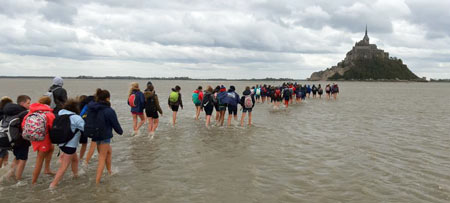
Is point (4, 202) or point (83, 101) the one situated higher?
point (83, 101)

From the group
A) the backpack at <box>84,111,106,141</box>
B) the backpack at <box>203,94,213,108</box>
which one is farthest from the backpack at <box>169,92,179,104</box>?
the backpack at <box>84,111,106,141</box>

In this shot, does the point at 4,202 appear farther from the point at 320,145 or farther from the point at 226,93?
the point at 226,93

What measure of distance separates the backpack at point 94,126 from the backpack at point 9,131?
1278 millimetres

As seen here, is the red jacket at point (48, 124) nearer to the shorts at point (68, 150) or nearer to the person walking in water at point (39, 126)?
the person walking in water at point (39, 126)

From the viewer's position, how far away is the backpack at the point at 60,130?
19.1 ft

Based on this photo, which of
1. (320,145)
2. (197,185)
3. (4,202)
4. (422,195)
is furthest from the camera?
(320,145)

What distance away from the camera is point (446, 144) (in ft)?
34.0

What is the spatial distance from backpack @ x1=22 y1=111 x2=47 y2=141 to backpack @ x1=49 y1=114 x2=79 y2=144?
0.18 meters

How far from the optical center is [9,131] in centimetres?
611

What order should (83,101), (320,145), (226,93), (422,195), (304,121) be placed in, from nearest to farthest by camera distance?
(422,195) → (83,101) → (320,145) → (226,93) → (304,121)

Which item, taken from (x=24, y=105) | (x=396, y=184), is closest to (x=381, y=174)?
(x=396, y=184)

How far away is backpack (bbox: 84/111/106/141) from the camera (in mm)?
6203

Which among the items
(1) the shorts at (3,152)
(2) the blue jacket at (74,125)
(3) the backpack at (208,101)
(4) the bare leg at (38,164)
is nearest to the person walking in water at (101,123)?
(2) the blue jacket at (74,125)

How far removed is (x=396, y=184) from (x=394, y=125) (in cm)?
911
